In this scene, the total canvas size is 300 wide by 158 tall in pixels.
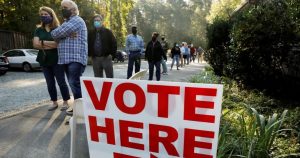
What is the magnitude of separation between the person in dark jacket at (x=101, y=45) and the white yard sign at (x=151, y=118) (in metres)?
4.23

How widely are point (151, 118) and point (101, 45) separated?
456 cm

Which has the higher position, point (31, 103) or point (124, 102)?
point (124, 102)

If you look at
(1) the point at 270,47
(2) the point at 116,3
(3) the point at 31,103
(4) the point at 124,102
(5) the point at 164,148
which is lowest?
(3) the point at 31,103

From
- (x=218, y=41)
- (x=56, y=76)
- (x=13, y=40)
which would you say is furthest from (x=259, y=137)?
(x=13, y=40)

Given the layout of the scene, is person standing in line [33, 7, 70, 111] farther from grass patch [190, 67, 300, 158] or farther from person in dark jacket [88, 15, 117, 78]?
grass patch [190, 67, 300, 158]


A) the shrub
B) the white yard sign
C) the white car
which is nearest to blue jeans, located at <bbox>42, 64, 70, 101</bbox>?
the white yard sign

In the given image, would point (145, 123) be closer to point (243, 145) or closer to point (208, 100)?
point (208, 100)

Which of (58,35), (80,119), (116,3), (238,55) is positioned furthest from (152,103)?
A: (116,3)

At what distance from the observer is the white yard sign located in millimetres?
1756

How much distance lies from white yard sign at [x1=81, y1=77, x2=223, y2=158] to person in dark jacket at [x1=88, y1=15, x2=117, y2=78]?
4230 mm

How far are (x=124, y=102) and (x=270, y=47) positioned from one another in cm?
475

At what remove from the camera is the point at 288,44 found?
584cm

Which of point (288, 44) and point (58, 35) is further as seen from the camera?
point (288, 44)

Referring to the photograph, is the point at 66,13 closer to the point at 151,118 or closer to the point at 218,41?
the point at 151,118
